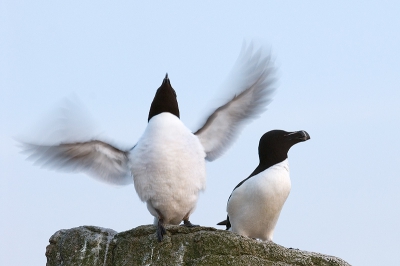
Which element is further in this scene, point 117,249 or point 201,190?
point 201,190

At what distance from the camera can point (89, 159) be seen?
31.4ft

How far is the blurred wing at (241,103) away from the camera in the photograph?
9.80 m

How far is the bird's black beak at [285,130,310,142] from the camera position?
30.0 feet

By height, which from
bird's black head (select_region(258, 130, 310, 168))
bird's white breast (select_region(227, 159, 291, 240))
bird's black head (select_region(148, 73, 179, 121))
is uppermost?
→ bird's black head (select_region(148, 73, 179, 121))

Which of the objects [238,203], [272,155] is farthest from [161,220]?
[272,155]

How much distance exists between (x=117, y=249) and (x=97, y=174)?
5.73 feet

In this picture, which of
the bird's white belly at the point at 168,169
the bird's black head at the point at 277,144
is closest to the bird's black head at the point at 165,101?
the bird's white belly at the point at 168,169

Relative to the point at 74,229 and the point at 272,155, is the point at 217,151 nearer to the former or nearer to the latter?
the point at 272,155

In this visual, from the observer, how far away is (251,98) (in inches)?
391

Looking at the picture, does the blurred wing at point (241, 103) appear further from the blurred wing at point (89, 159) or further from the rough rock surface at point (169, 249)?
the rough rock surface at point (169, 249)

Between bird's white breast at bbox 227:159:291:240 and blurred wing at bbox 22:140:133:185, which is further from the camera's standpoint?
blurred wing at bbox 22:140:133:185

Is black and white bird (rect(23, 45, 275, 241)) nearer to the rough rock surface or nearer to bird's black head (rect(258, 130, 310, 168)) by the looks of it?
the rough rock surface

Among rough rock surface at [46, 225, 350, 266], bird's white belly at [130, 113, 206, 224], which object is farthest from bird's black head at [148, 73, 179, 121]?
rough rock surface at [46, 225, 350, 266]

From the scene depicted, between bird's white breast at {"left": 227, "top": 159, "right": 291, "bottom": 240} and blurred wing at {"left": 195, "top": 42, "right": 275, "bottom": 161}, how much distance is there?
1.02 m
